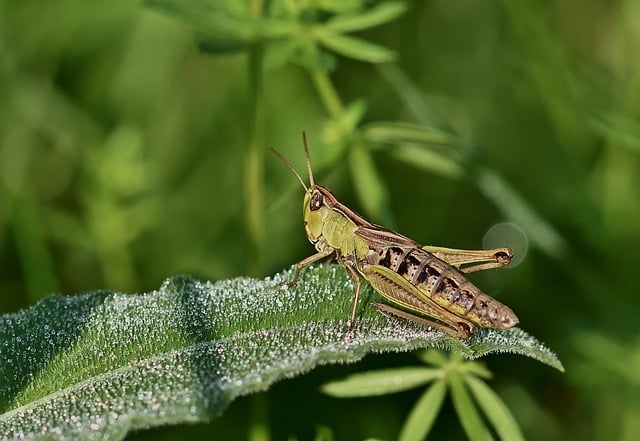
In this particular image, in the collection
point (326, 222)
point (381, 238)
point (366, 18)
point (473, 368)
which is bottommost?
point (473, 368)

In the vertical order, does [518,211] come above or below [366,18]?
below

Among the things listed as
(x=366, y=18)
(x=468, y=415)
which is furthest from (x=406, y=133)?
(x=468, y=415)

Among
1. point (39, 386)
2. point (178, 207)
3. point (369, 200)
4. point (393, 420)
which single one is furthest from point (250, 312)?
point (178, 207)

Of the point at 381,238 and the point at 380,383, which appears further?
the point at 381,238

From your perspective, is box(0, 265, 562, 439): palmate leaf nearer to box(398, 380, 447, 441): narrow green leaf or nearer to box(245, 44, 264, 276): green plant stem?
box(398, 380, 447, 441): narrow green leaf

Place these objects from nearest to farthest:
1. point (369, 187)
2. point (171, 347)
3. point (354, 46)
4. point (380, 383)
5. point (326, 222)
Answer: point (171, 347) < point (380, 383) < point (326, 222) < point (354, 46) < point (369, 187)

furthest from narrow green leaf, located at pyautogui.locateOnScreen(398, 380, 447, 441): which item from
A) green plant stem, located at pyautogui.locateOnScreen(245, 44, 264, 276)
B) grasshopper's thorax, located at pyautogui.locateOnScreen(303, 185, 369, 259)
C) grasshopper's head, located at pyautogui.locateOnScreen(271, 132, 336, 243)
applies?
green plant stem, located at pyautogui.locateOnScreen(245, 44, 264, 276)

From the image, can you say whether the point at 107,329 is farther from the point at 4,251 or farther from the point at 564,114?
the point at 564,114

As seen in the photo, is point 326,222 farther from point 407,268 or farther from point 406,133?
point 406,133
